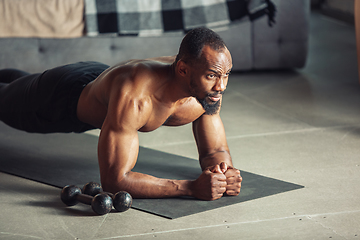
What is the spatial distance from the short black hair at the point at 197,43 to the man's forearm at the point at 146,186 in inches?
18.4

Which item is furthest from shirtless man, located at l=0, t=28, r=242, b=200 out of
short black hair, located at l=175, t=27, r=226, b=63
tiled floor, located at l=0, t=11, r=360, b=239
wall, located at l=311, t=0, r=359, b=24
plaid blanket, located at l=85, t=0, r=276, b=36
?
wall, located at l=311, t=0, r=359, b=24

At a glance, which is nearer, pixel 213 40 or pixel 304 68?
pixel 213 40

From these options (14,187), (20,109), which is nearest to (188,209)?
(14,187)

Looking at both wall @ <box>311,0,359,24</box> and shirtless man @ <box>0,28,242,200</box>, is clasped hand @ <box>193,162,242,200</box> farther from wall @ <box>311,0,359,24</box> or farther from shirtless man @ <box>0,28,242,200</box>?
wall @ <box>311,0,359,24</box>

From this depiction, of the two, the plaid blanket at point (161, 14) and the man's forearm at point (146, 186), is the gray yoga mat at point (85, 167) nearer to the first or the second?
the man's forearm at point (146, 186)

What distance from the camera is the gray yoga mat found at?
188 cm

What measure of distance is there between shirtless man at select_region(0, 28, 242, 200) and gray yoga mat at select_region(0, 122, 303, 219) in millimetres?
61

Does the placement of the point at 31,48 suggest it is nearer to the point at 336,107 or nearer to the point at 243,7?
the point at 243,7

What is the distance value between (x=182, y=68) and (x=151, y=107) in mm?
196

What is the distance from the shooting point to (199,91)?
5.82 feet

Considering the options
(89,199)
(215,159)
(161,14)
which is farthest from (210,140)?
(161,14)

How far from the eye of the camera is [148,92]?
184 centimetres

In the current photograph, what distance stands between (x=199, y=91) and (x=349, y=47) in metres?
3.66

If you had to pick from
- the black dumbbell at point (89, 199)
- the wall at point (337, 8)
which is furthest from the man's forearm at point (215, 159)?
the wall at point (337, 8)
